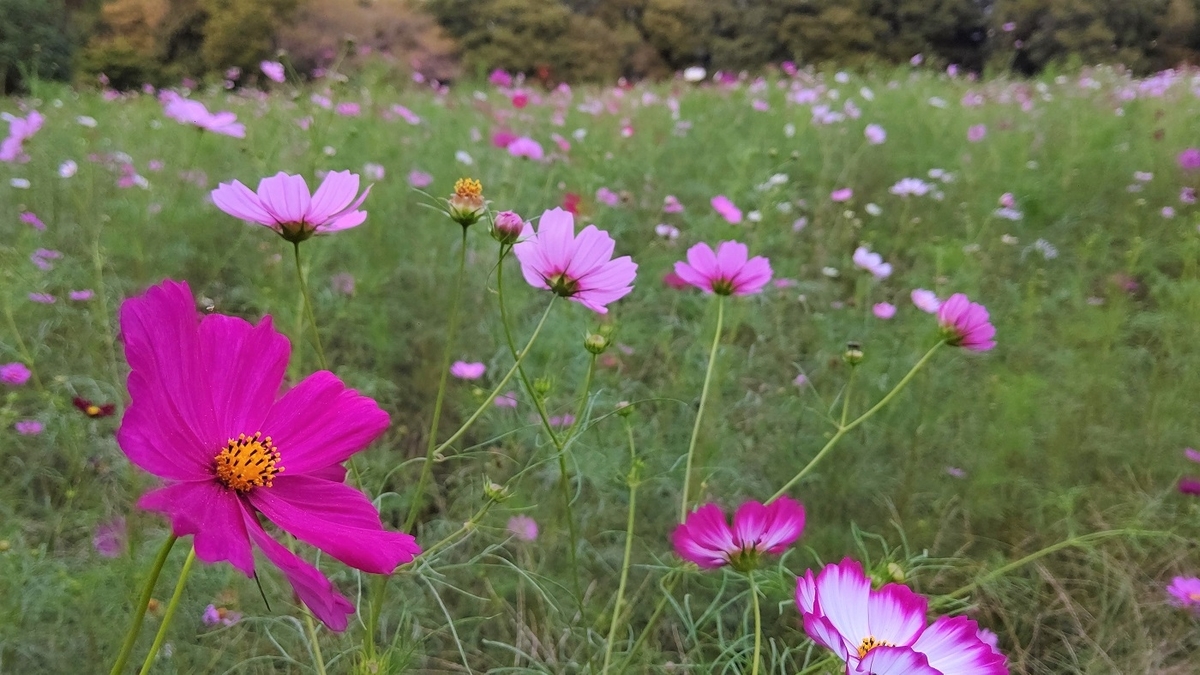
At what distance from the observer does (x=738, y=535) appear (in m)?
0.48

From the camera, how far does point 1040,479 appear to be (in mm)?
1153

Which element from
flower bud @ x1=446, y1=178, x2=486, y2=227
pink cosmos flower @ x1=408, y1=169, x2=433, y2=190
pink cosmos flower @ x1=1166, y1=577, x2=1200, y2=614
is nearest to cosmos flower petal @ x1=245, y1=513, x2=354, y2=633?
flower bud @ x1=446, y1=178, x2=486, y2=227

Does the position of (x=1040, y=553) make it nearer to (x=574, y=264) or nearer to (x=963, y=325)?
(x=963, y=325)

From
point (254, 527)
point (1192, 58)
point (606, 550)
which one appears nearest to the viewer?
point (254, 527)

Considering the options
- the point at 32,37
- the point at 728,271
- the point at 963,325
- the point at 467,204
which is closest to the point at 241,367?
the point at 467,204

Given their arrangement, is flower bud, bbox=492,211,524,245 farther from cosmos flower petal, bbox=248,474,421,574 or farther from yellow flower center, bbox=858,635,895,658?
yellow flower center, bbox=858,635,895,658

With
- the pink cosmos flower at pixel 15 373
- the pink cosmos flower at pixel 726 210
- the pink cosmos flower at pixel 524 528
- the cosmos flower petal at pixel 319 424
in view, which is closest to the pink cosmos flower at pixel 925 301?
the pink cosmos flower at pixel 726 210

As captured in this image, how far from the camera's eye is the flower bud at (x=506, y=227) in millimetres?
446

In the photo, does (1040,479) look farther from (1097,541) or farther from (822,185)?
(822,185)

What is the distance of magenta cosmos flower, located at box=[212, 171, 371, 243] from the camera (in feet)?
1.36

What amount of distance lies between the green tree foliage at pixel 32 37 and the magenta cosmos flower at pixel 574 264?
610 centimetres

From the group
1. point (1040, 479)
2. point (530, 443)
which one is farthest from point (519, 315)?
point (1040, 479)

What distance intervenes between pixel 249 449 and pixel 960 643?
358 mm

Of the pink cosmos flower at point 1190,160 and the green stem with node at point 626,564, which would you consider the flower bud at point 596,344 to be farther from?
the pink cosmos flower at point 1190,160
